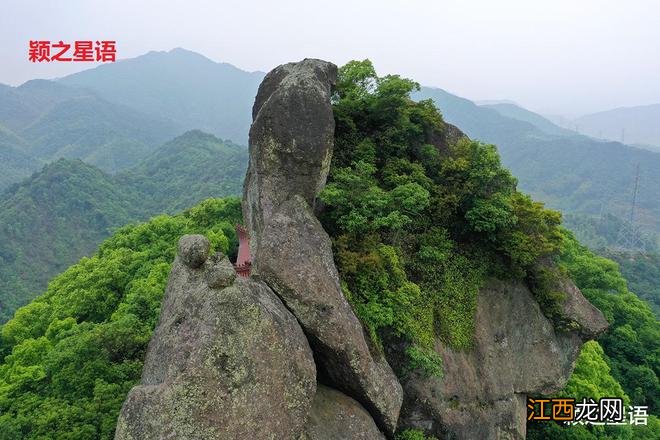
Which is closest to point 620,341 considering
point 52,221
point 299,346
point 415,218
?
point 415,218

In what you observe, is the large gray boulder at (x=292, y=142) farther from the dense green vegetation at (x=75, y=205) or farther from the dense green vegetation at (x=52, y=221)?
the dense green vegetation at (x=52, y=221)

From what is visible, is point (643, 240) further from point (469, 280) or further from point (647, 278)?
point (469, 280)

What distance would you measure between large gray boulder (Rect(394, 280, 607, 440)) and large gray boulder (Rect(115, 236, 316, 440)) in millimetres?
4929

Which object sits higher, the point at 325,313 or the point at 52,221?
the point at 325,313

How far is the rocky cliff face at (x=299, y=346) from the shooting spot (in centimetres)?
870

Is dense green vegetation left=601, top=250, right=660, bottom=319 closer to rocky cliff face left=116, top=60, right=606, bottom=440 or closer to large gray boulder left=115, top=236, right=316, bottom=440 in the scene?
rocky cliff face left=116, top=60, right=606, bottom=440

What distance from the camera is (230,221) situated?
3441 centimetres

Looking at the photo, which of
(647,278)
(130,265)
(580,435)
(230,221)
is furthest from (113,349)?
(647,278)

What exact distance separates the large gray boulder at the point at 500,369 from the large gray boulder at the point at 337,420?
2.32m

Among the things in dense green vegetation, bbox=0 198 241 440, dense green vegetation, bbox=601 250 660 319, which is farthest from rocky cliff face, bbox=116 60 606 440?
dense green vegetation, bbox=601 250 660 319

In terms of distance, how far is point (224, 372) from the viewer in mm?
8711

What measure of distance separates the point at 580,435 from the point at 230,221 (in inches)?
1009

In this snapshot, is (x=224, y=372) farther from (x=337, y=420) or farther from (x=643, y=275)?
(x=643, y=275)

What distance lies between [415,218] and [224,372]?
355 inches
